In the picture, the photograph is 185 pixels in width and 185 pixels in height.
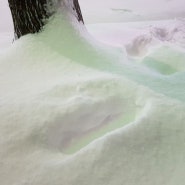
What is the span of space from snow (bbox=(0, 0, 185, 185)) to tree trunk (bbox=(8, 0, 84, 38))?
7 cm

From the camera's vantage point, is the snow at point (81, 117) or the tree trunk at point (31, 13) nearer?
the snow at point (81, 117)

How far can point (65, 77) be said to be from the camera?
76.2 inches

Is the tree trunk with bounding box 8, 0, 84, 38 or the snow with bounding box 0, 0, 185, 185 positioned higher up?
the tree trunk with bounding box 8, 0, 84, 38

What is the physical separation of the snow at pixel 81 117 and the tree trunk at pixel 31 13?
0.07 m

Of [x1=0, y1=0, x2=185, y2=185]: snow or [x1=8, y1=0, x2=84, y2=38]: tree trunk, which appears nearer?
[x1=0, y1=0, x2=185, y2=185]: snow

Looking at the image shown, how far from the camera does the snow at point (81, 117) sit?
1363 mm

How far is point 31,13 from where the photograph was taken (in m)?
2.27

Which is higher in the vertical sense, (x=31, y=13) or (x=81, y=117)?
(x=31, y=13)

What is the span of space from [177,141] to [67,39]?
1.16 m

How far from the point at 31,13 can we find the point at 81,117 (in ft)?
3.43

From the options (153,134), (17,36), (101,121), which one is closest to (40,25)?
(17,36)

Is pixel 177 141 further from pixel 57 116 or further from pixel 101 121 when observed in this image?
pixel 57 116

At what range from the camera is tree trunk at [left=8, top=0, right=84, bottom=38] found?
7.37 feet

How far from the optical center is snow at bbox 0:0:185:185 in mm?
1363
